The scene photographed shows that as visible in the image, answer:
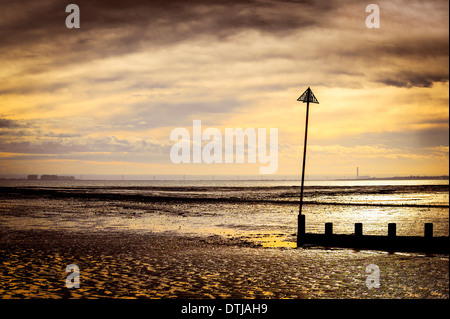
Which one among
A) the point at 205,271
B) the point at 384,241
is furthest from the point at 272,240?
the point at 205,271

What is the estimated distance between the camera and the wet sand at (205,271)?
35.1 ft

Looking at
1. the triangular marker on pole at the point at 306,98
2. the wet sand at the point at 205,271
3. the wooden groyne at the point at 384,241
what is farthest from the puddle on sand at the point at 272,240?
the triangular marker on pole at the point at 306,98

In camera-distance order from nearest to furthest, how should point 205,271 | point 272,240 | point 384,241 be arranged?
point 205,271, point 384,241, point 272,240

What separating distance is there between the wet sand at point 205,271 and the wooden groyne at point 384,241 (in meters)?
1.06

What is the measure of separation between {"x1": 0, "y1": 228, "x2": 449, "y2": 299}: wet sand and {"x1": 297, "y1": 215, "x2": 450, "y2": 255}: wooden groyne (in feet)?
3.49

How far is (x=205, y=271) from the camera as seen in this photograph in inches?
521

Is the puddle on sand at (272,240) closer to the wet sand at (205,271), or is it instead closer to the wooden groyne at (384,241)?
the wooden groyne at (384,241)

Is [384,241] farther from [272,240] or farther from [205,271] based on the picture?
[205,271]

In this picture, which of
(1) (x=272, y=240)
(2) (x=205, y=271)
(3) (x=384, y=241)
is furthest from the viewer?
(1) (x=272, y=240)

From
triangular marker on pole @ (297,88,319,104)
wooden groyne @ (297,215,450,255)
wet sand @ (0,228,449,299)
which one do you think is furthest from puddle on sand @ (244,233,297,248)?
triangular marker on pole @ (297,88,319,104)

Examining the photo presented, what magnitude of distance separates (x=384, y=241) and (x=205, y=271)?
8855mm

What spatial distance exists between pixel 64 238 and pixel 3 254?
4.80 metres

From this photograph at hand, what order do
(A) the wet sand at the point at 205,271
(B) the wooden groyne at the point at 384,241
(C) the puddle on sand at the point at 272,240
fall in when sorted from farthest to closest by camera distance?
(C) the puddle on sand at the point at 272,240 → (B) the wooden groyne at the point at 384,241 → (A) the wet sand at the point at 205,271
